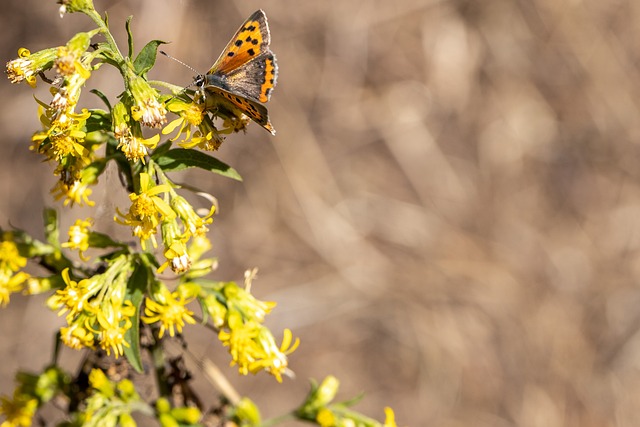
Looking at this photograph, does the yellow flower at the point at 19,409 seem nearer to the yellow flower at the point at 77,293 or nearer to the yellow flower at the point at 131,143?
the yellow flower at the point at 77,293

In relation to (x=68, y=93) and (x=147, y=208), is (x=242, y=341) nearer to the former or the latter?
(x=147, y=208)

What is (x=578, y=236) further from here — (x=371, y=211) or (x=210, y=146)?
(x=210, y=146)

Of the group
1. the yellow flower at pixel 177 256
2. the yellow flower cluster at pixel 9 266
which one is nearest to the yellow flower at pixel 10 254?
the yellow flower cluster at pixel 9 266

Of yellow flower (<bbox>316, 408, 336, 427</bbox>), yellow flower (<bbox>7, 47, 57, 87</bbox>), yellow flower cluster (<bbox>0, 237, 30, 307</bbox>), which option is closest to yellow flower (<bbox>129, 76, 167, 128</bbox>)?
yellow flower (<bbox>7, 47, 57, 87</bbox>)

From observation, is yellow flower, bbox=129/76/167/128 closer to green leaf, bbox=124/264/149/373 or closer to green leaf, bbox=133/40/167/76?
green leaf, bbox=133/40/167/76

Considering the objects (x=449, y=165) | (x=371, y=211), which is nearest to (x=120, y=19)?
(x=371, y=211)

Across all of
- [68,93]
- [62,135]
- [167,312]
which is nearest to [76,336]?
[167,312]
